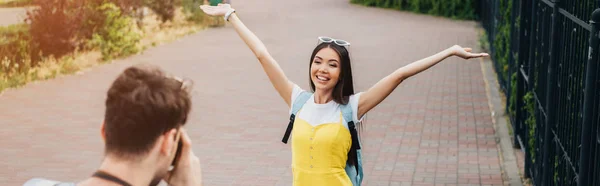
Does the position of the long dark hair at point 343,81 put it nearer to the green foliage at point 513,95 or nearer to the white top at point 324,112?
the white top at point 324,112

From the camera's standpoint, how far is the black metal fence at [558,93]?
4.07m

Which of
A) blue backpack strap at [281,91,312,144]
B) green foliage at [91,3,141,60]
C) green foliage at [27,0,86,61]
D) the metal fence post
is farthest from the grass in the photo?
the metal fence post

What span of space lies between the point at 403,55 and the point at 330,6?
14139 millimetres

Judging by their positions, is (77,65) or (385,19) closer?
(77,65)

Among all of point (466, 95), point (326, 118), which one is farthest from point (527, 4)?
point (326, 118)

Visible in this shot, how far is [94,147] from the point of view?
28.5ft

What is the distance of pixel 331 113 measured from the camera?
403cm

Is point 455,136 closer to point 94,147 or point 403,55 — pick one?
point 94,147

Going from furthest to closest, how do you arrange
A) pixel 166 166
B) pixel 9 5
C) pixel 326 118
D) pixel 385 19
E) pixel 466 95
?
pixel 385 19, pixel 9 5, pixel 466 95, pixel 326 118, pixel 166 166

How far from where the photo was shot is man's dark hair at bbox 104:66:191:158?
1963mm

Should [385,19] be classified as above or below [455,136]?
below

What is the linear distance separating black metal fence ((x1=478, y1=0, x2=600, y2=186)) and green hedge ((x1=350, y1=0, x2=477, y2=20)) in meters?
16.7

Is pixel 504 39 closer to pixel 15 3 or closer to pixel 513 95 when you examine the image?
pixel 513 95

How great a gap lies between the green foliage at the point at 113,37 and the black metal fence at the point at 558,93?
855 centimetres
